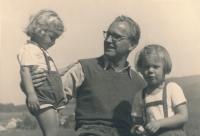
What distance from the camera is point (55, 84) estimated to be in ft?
7.56

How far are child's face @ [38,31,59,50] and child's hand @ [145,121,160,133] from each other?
96 centimetres

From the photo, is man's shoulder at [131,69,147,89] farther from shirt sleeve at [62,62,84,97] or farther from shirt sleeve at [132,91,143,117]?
shirt sleeve at [62,62,84,97]

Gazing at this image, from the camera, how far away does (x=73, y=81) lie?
2434 millimetres

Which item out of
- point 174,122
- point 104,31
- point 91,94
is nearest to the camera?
point 174,122

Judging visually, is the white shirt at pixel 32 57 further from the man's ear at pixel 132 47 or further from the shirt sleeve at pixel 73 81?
the man's ear at pixel 132 47

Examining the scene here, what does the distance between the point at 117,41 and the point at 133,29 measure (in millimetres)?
195

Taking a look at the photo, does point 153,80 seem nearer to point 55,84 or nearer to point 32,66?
point 55,84

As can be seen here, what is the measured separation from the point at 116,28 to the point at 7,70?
3.08 feet

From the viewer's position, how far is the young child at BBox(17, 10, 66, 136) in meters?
2.24

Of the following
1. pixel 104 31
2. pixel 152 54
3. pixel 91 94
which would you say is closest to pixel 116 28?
pixel 104 31

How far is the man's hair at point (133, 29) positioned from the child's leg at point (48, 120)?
0.87 m

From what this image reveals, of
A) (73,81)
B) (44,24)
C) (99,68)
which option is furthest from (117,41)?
(44,24)

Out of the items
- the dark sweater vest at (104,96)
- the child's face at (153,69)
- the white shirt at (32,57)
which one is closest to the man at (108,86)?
the dark sweater vest at (104,96)

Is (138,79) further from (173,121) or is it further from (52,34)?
(52,34)
